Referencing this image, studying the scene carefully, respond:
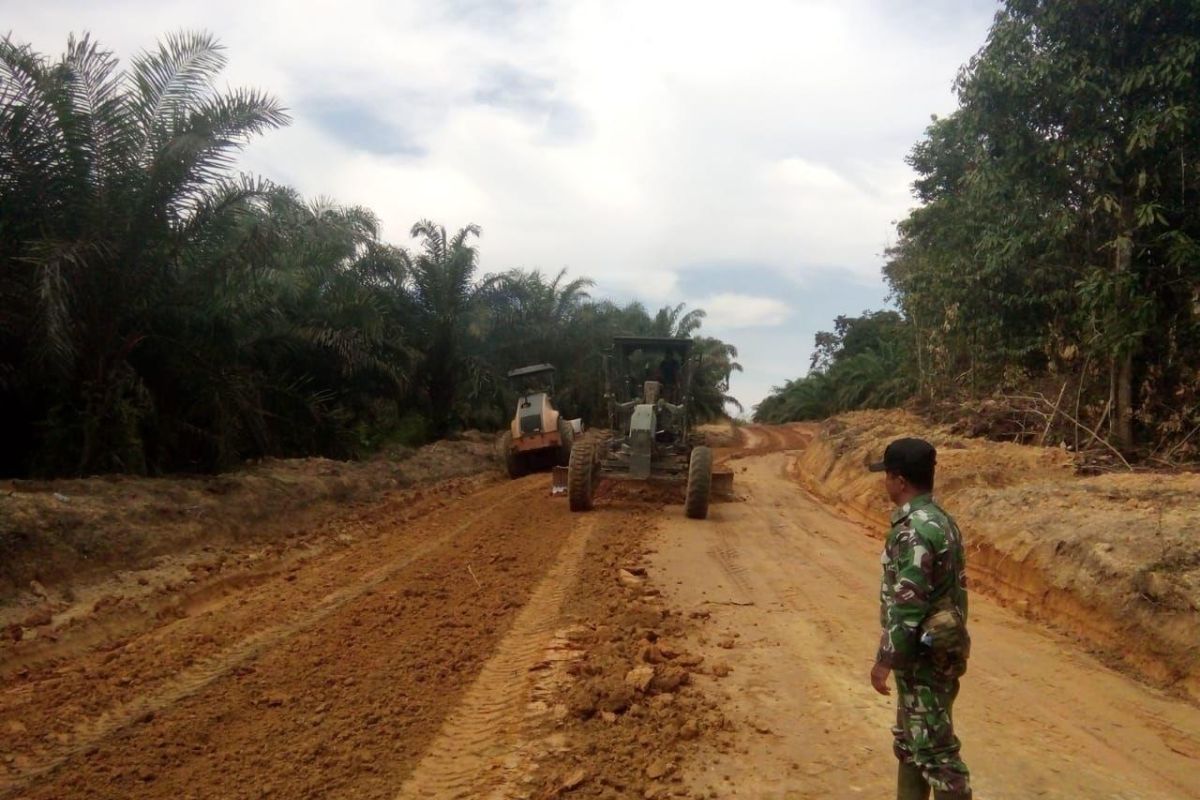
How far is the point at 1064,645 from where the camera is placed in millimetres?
6844

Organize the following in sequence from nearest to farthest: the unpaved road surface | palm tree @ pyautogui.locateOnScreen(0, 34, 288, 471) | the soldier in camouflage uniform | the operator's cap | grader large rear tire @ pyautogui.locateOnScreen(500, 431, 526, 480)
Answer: the soldier in camouflage uniform < the operator's cap < the unpaved road surface < palm tree @ pyautogui.locateOnScreen(0, 34, 288, 471) < grader large rear tire @ pyautogui.locateOnScreen(500, 431, 526, 480)

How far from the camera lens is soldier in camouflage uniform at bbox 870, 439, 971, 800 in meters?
3.36

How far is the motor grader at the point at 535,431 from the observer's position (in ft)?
56.6

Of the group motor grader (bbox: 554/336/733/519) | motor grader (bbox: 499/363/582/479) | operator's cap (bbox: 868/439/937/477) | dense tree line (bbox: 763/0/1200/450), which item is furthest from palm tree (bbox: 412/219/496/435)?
operator's cap (bbox: 868/439/937/477)

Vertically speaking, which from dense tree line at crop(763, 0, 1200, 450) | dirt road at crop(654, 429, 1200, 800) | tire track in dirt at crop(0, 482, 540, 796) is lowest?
tire track in dirt at crop(0, 482, 540, 796)

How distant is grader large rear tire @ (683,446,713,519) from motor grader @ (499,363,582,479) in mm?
5271

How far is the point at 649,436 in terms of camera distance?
12656 mm

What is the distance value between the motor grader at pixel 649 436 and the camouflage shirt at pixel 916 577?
857 cm

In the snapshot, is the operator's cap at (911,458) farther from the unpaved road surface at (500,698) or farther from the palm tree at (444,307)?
the palm tree at (444,307)

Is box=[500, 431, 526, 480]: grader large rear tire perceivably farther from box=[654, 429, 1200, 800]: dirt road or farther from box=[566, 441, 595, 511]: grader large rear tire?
box=[654, 429, 1200, 800]: dirt road

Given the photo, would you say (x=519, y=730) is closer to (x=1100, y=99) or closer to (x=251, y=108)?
(x=251, y=108)

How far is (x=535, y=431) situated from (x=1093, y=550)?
1127 cm

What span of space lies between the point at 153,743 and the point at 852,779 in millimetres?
3493

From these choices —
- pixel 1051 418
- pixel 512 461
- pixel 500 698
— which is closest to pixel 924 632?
pixel 500 698
